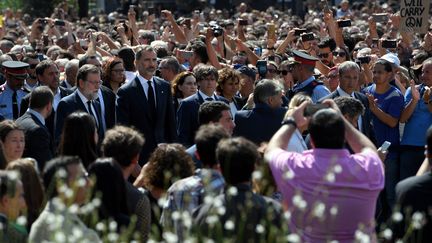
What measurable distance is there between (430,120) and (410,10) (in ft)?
15.4

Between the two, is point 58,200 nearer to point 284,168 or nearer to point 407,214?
point 284,168

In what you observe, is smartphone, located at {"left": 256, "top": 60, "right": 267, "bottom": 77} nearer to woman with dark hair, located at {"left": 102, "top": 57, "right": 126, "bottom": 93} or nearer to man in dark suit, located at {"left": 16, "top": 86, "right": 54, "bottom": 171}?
woman with dark hair, located at {"left": 102, "top": 57, "right": 126, "bottom": 93}

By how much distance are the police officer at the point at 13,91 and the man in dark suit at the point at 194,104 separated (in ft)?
6.46

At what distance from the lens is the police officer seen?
38.3 feet

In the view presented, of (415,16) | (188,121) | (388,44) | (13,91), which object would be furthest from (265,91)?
(415,16)

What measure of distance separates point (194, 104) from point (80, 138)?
2.81 m

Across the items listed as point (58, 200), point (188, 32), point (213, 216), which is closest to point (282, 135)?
point (213, 216)

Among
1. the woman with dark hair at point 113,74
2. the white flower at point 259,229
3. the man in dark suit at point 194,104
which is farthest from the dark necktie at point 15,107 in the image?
the white flower at point 259,229

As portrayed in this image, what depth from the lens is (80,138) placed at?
7949 millimetres

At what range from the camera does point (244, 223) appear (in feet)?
19.3

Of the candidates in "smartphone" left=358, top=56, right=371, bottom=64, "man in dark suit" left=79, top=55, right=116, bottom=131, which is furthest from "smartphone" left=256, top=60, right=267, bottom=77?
"man in dark suit" left=79, top=55, right=116, bottom=131

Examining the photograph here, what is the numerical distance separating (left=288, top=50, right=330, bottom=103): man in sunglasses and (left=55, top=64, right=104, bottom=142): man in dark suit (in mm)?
2296

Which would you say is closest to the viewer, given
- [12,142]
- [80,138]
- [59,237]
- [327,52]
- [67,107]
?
[59,237]

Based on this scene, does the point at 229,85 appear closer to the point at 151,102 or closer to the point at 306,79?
the point at 151,102
